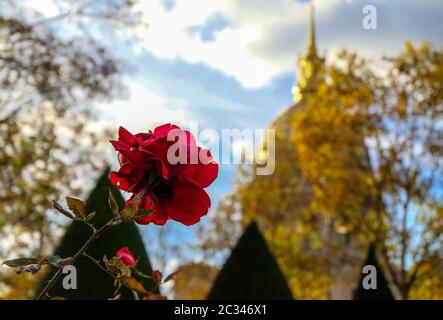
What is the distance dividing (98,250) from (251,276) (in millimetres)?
1957

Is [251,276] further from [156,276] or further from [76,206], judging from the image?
[76,206]

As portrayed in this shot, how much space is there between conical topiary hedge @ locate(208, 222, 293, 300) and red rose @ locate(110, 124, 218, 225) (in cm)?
478

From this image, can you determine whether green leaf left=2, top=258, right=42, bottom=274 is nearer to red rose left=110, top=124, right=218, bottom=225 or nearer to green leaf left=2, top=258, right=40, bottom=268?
green leaf left=2, top=258, right=40, bottom=268

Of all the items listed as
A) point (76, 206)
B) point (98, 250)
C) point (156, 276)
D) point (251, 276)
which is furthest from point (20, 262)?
point (251, 276)

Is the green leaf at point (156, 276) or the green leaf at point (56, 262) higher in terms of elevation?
the green leaf at point (156, 276)

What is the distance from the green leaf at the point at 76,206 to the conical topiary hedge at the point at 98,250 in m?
3.48

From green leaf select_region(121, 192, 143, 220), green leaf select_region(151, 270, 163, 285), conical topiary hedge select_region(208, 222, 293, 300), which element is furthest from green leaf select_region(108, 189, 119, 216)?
conical topiary hedge select_region(208, 222, 293, 300)

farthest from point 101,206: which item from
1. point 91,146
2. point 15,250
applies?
point 91,146

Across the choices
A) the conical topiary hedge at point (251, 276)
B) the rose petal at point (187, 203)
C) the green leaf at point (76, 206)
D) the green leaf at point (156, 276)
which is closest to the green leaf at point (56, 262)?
the green leaf at point (76, 206)

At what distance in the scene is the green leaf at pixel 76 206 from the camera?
1.99m

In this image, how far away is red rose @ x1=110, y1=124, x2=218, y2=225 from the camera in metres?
2.04

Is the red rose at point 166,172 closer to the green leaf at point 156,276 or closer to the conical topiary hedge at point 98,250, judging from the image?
the green leaf at point 156,276

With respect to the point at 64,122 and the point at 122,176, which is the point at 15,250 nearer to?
the point at 64,122
